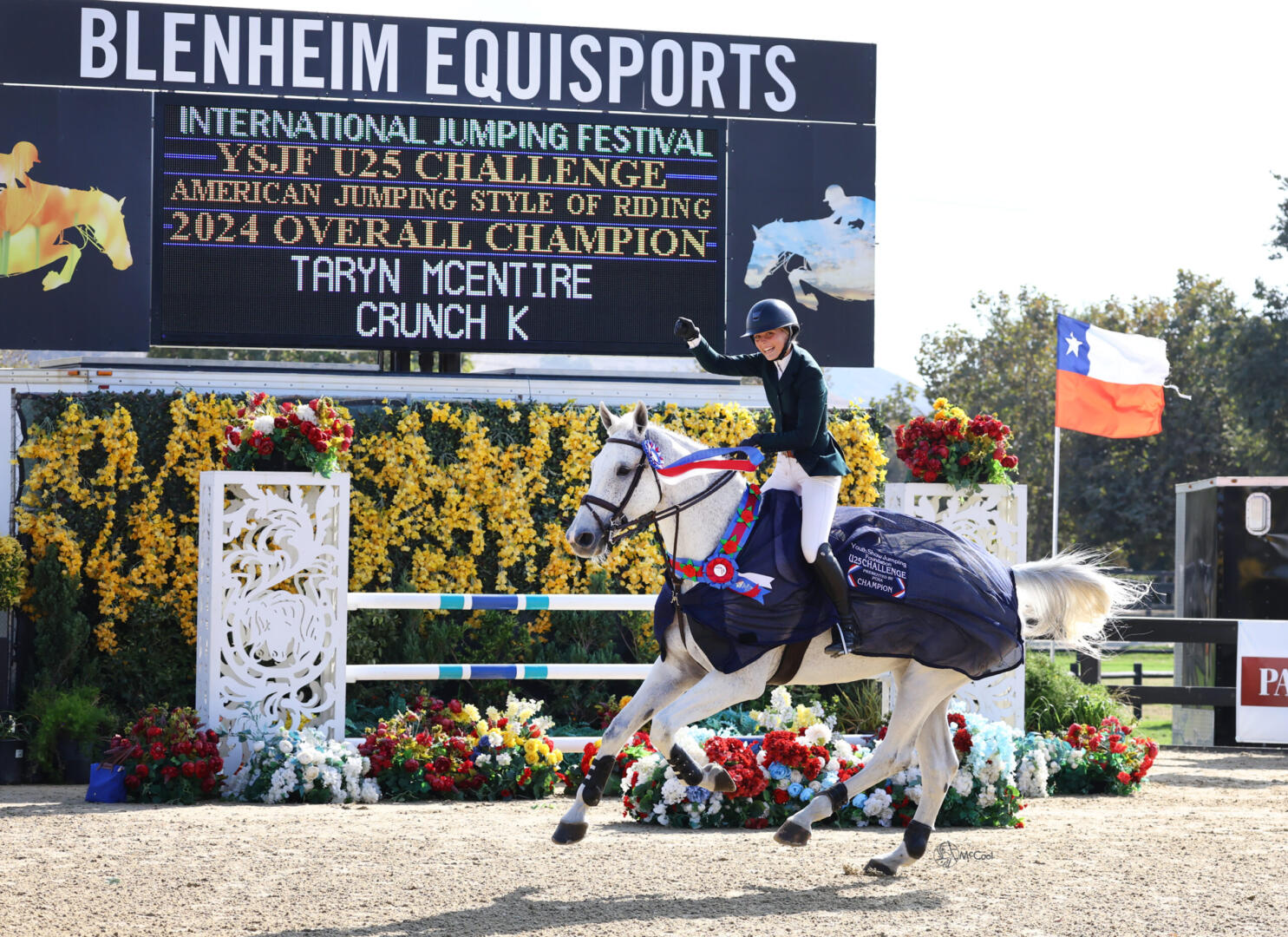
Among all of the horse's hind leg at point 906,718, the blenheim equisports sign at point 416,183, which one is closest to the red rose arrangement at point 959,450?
the blenheim equisports sign at point 416,183

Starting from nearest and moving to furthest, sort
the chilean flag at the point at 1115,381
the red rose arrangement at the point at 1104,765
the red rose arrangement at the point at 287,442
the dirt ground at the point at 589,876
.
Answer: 1. the dirt ground at the point at 589,876
2. the red rose arrangement at the point at 287,442
3. the red rose arrangement at the point at 1104,765
4. the chilean flag at the point at 1115,381

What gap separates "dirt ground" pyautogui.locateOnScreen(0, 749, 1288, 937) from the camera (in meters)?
5.61

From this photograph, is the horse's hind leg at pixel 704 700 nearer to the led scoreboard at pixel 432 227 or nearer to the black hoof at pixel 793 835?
the black hoof at pixel 793 835

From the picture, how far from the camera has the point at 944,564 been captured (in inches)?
273

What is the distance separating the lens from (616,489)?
255 inches

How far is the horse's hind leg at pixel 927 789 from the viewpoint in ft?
22.1

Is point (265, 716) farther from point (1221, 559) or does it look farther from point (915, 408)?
point (915, 408)

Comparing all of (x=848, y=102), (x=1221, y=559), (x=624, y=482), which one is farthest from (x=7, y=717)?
(x=1221, y=559)

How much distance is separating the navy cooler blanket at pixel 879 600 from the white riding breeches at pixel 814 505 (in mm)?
70

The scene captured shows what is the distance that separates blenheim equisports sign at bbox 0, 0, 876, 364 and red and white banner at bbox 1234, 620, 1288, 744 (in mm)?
4812

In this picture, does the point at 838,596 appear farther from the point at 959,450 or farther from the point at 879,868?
the point at 959,450

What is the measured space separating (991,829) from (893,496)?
2.95 m

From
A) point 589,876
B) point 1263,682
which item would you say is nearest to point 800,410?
point 589,876

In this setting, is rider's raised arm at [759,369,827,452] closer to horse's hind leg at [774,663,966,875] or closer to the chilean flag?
horse's hind leg at [774,663,966,875]
